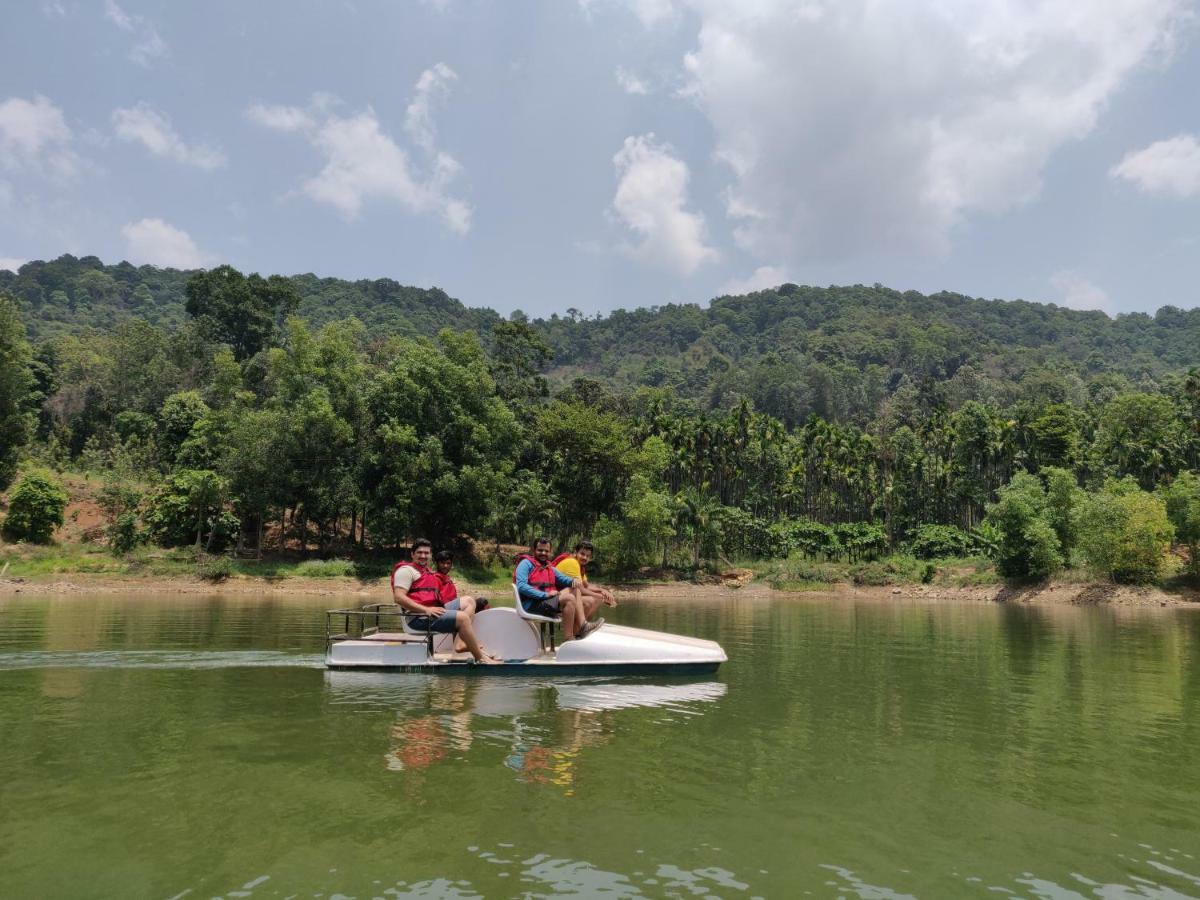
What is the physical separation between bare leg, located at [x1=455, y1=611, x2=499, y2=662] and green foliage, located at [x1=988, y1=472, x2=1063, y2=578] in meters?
46.9

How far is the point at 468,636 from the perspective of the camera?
1404cm

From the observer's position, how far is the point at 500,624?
1449 centimetres

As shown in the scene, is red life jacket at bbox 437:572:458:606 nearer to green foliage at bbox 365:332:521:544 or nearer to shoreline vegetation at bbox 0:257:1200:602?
shoreline vegetation at bbox 0:257:1200:602

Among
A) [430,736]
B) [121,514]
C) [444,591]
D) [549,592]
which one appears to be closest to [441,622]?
[444,591]

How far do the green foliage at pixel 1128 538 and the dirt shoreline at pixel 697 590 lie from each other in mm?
1389

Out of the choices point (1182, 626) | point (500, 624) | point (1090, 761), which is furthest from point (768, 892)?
point (1182, 626)

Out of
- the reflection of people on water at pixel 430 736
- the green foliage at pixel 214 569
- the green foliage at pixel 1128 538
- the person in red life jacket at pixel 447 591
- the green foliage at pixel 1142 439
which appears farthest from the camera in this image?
the green foliage at pixel 1142 439

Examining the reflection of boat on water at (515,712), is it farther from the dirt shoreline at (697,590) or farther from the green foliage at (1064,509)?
the green foliage at (1064,509)

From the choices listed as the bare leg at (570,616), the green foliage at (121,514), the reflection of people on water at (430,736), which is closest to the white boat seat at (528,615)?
the bare leg at (570,616)

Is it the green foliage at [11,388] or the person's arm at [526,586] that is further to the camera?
the green foliage at [11,388]

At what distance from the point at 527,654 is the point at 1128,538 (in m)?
47.1

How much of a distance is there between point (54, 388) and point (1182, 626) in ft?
269

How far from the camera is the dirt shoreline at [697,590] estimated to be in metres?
39.0

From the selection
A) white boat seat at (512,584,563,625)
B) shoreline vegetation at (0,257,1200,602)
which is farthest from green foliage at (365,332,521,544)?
white boat seat at (512,584,563,625)
